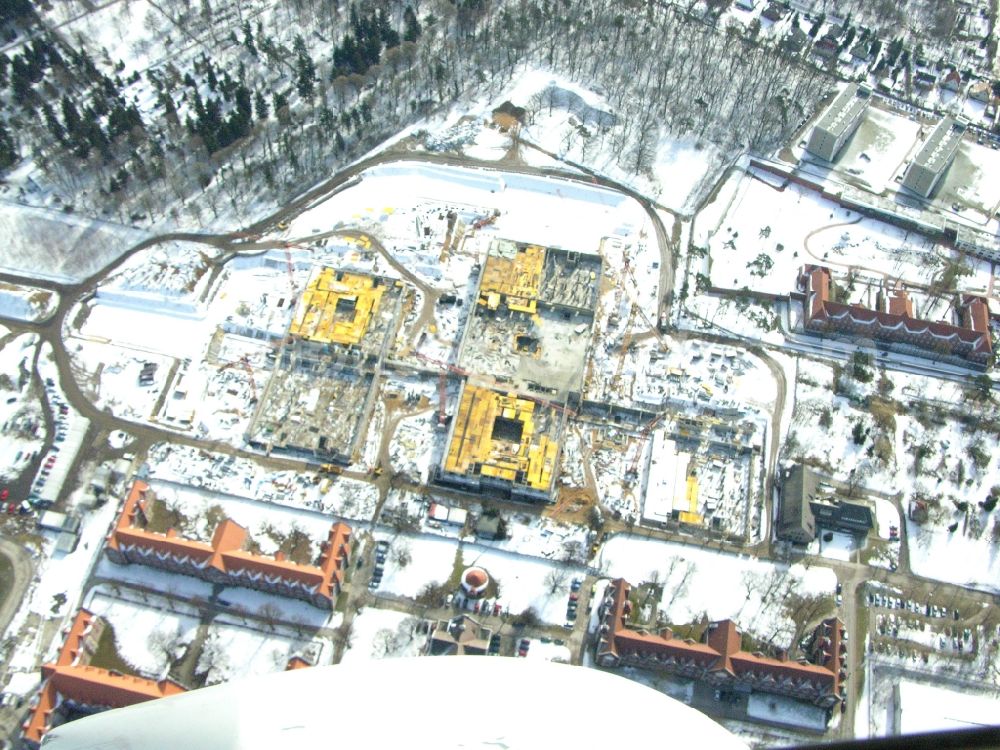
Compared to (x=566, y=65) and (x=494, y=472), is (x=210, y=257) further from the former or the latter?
(x=566, y=65)

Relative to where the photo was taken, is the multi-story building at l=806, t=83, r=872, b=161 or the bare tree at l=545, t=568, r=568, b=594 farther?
the multi-story building at l=806, t=83, r=872, b=161

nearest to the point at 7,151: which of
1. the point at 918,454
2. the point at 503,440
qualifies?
the point at 503,440

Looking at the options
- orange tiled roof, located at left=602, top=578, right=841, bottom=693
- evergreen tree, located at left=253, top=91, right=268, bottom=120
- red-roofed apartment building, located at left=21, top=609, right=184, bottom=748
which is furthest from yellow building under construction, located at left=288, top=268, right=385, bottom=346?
orange tiled roof, located at left=602, top=578, right=841, bottom=693

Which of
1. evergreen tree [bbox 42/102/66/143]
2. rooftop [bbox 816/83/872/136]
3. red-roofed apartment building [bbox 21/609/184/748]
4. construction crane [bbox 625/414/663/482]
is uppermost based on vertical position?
rooftop [bbox 816/83/872/136]

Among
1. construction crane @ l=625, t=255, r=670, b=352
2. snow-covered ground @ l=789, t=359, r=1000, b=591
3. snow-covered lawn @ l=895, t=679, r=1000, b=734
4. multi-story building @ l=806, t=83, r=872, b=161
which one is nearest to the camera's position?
snow-covered lawn @ l=895, t=679, r=1000, b=734

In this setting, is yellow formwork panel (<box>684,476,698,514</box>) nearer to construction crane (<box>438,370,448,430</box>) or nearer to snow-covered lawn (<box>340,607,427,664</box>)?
construction crane (<box>438,370,448,430</box>)

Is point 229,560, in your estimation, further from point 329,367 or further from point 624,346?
point 624,346
